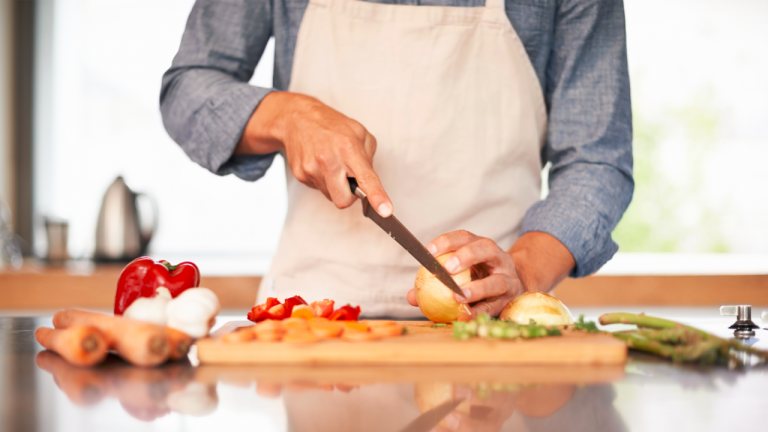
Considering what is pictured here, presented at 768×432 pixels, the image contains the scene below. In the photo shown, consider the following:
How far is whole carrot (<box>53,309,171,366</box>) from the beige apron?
0.52 metres

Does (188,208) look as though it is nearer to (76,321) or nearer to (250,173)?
(250,173)

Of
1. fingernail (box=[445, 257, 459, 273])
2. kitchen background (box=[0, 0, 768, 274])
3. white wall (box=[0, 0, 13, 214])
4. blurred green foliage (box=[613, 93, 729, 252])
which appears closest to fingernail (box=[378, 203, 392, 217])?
fingernail (box=[445, 257, 459, 273])

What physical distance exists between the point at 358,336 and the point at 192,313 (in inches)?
7.5

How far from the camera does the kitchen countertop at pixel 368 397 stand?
44 cm

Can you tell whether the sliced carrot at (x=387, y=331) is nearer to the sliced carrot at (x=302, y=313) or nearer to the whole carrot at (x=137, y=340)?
the sliced carrot at (x=302, y=313)

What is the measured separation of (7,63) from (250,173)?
1.85 meters

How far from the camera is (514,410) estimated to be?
46 centimetres

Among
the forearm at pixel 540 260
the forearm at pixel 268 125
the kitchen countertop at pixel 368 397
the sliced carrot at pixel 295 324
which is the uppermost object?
the forearm at pixel 268 125

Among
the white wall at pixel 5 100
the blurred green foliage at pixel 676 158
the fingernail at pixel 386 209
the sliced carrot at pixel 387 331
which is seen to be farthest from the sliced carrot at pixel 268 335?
the white wall at pixel 5 100

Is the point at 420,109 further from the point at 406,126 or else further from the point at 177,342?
the point at 177,342

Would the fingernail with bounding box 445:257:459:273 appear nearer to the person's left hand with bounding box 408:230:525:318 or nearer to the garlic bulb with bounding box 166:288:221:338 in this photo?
the person's left hand with bounding box 408:230:525:318

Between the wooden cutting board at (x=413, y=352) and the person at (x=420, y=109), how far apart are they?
0.44m

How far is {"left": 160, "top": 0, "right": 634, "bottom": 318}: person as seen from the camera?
112 cm

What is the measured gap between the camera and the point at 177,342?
632 millimetres
